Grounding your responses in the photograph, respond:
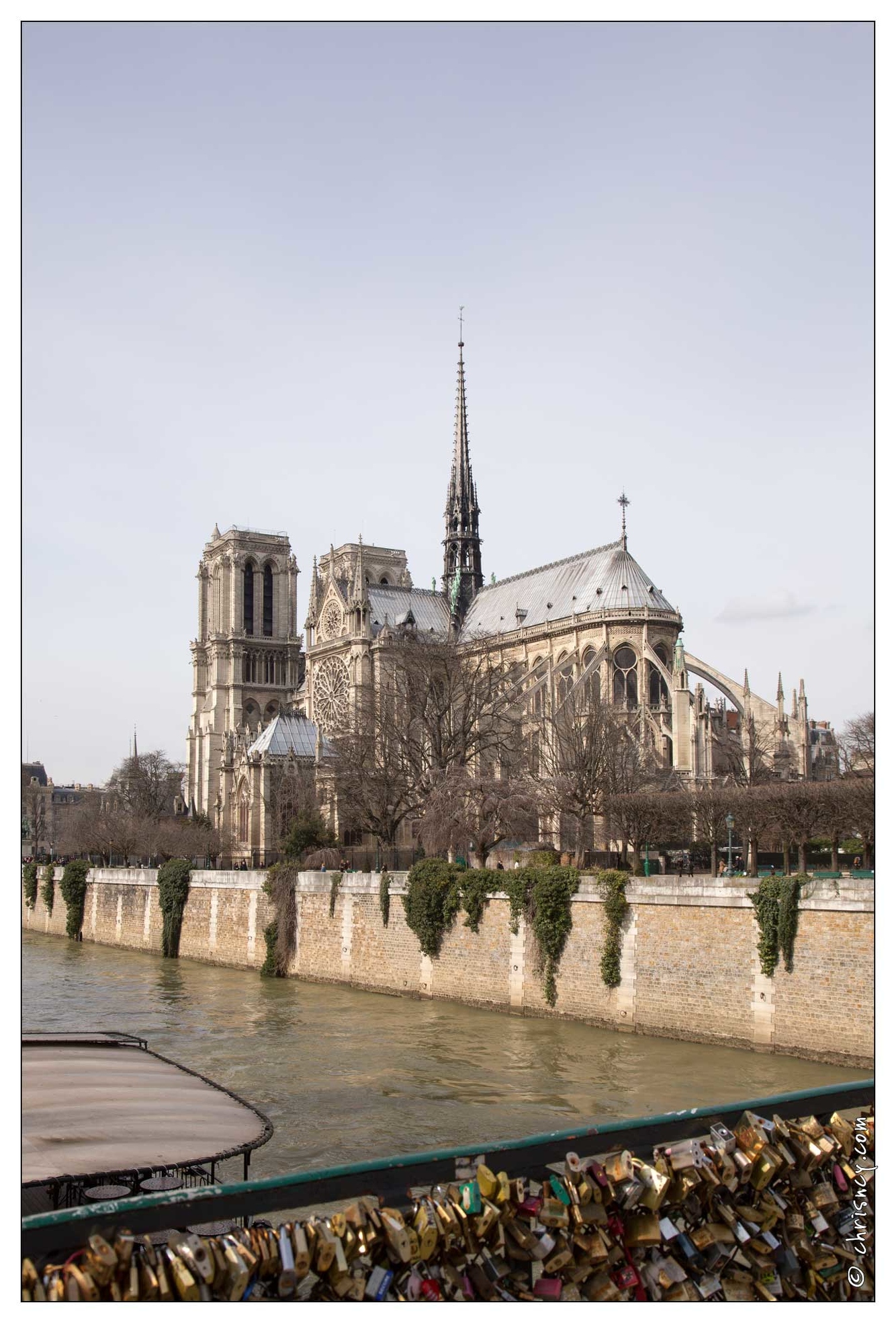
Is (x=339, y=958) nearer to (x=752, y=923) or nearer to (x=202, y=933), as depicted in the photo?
(x=202, y=933)

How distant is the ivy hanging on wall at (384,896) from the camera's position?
3139cm

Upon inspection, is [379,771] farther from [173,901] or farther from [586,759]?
[173,901]

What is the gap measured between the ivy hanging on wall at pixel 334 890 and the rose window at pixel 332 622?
42.0m

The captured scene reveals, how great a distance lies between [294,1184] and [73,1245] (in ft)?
3.42

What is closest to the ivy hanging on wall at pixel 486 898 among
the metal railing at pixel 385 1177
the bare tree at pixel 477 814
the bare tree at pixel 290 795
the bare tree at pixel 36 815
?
the bare tree at pixel 477 814

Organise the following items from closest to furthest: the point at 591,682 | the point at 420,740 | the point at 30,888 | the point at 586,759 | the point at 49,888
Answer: the point at 586,759
the point at 420,740
the point at 49,888
the point at 591,682
the point at 30,888

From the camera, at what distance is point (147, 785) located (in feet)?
296

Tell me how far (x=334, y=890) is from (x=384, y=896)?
274cm

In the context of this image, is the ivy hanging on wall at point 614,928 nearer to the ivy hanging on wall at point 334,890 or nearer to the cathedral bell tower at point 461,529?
the ivy hanging on wall at point 334,890

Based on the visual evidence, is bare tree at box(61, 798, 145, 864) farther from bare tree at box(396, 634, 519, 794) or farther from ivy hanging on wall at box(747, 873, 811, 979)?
ivy hanging on wall at box(747, 873, 811, 979)

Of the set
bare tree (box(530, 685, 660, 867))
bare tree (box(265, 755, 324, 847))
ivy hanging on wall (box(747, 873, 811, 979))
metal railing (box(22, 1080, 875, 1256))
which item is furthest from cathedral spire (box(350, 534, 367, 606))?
metal railing (box(22, 1080, 875, 1256))

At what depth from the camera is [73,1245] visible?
19.3ft

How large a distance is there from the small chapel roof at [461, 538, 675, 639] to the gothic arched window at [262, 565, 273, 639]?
27579 millimetres

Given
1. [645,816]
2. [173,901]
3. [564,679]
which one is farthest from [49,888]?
[645,816]
